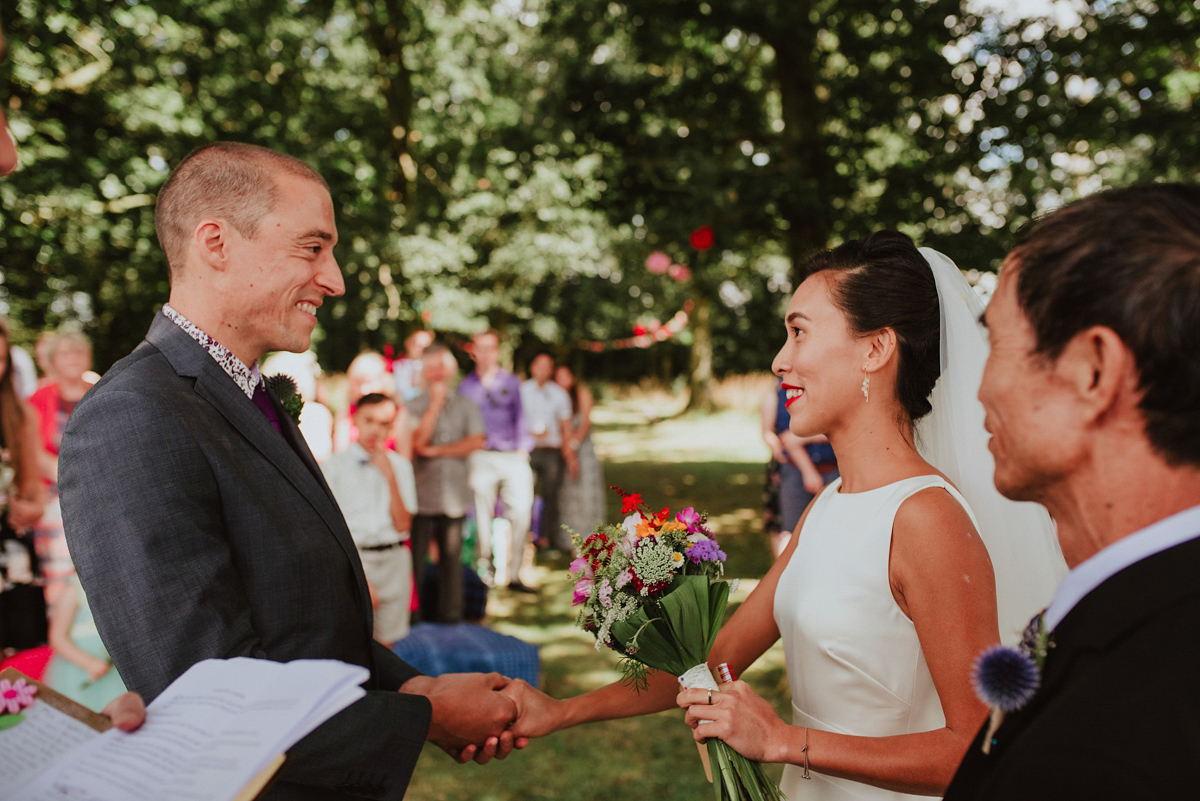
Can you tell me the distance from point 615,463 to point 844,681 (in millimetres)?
16268

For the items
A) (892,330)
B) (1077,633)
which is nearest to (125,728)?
(1077,633)

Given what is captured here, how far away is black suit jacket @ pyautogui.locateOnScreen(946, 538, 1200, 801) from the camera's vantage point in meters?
0.99

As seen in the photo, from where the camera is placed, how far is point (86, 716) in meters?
1.22

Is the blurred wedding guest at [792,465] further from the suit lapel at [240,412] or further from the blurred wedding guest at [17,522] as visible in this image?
the blurred wedding guest at [17,522]

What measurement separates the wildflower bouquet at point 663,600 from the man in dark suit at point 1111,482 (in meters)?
0.86

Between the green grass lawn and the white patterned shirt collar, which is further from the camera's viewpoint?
the green grass lawn

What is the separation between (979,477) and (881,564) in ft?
1.93

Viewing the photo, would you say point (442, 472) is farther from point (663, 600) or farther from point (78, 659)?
point (663, 600)

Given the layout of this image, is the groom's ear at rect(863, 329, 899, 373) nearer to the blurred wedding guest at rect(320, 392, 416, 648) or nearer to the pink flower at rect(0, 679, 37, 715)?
the pink flower at rect(0, 679, 37, 715)

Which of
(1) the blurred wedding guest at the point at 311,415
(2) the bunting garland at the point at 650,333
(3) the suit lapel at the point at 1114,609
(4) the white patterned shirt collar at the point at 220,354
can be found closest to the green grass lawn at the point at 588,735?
(3) the suit lapel at the point at 1114,609

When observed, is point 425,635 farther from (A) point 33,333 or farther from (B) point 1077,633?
(A) point 33,333

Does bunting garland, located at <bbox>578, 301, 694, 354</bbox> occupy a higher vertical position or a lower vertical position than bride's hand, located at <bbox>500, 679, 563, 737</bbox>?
higher

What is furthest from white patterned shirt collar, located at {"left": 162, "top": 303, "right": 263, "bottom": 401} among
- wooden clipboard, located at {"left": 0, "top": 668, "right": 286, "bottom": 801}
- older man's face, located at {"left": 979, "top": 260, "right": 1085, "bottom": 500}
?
older man's face, located at {"left": 979, "top": 260, "right": 1085, "bottom": 500}

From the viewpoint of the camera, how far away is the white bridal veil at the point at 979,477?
7.43ft
